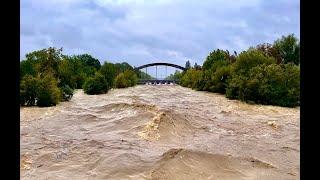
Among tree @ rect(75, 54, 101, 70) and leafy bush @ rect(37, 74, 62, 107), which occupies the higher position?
tree @ rect(75, 54, 101, 70)

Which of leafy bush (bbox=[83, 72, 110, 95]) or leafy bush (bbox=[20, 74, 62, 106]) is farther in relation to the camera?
leafy bush (bbox=[83, 72, 110, 95])

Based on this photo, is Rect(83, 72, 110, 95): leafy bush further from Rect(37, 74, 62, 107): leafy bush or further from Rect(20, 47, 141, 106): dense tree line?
Rect(37, 74, 62, 107): leafy bush

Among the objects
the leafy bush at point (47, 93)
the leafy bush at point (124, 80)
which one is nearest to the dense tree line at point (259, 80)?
the leafy bush at point (47, 93)

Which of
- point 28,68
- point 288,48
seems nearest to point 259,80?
point 28,68

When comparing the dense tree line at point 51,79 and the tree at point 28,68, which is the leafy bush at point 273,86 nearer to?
the dense tree line at point 51,79

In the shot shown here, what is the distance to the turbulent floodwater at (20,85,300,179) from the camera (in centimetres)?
841

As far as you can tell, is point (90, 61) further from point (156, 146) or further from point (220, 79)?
point (156, 146)

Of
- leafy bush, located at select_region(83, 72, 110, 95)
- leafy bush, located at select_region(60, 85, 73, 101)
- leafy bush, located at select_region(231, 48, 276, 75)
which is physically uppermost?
leafy bush, located at select_region(231, 48, 276, 75)

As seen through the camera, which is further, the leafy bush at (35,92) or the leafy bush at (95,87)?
the leafy bush at (95,87)

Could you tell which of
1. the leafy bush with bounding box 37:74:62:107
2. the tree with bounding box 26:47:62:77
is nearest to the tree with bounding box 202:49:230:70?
the tree with bounding box 26:47:62:77

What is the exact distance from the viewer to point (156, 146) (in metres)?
10.4

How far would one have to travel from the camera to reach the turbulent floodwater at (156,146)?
8.41m

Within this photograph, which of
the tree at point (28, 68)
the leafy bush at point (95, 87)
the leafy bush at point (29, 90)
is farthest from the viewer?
the leafy bush at point (95, 87)
